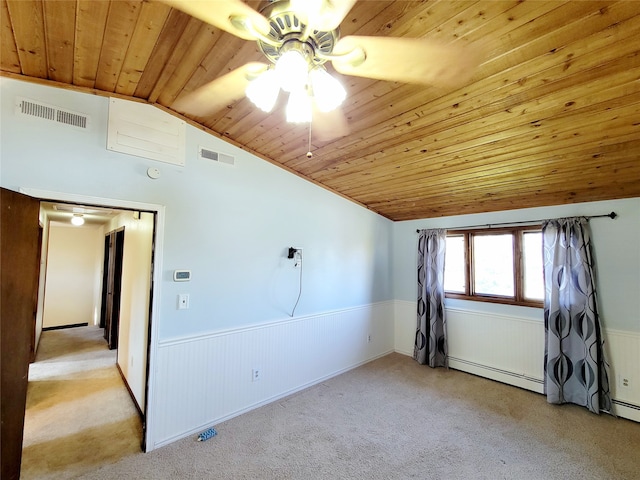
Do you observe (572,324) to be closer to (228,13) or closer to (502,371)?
(502,371)

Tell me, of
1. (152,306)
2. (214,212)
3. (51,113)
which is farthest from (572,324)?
(51,113)

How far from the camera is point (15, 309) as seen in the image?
187cm

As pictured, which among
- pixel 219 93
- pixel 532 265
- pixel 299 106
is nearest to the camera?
pixel 299 106

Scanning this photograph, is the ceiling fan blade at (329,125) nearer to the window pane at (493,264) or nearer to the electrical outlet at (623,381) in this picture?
the window pane at (493,264)

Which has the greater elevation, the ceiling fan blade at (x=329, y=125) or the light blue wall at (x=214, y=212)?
the ceiling fan blade at (x=329, y=125)

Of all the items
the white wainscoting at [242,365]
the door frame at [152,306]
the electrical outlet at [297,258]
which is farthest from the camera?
the electrical outlet at [297,258]

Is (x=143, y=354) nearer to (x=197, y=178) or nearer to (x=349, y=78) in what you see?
(x=197, y=178)

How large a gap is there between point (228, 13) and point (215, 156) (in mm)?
1807

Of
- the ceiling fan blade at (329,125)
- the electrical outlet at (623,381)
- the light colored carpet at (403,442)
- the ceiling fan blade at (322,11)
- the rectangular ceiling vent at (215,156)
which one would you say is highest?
the ceiling fan blade at (329,125)

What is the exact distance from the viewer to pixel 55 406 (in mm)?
2938

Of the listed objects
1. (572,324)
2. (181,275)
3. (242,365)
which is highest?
(181,275)

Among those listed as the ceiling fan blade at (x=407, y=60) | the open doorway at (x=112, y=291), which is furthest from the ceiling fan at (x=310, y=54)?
the open doorway at (x=112, y=291)

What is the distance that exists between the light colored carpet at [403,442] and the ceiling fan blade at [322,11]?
8.87 ft

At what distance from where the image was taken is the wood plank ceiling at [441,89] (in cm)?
134
